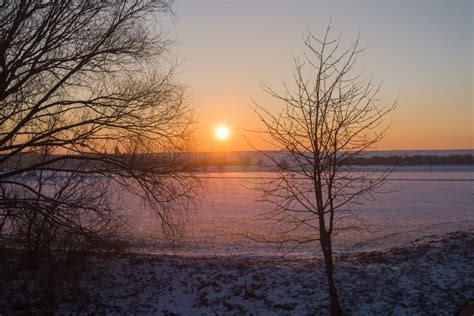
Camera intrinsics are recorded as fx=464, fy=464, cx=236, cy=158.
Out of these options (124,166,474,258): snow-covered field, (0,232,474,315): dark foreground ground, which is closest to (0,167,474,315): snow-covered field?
(0,232,474,315): dark foreground ground

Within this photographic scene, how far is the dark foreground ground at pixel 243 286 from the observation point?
31.3 feet

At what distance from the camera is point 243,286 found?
10.6 meters

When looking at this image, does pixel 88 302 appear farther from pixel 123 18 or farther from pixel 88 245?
pixel 123 18

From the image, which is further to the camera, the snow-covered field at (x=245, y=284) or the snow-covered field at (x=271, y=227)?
the snow-covered field at (x=271, y=227)

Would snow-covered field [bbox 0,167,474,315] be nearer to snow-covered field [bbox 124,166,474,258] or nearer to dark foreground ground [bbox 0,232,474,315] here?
dark foreground ground [bbox 0,232,474,315]

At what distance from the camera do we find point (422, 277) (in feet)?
33.3

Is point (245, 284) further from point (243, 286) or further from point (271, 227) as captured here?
point (271, 227)

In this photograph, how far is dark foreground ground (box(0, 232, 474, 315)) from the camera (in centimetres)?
955

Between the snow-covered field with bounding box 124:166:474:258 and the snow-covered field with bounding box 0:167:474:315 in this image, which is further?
the snow-covered field with bounding box 124:166:474:258

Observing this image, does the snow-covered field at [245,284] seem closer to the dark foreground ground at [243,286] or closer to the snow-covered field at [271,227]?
the dark foreground ground at [243,286]

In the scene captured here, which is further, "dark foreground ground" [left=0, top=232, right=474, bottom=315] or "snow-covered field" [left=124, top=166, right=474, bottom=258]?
"snow-covered field" [left=124, top=166, right=474, bottom=258]

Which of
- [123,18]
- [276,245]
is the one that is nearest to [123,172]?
[123,18]

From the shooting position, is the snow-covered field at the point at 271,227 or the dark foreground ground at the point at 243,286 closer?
the dark foreground ground at the point at 243,286

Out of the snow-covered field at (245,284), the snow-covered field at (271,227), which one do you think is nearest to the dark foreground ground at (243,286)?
the snow-covered field at (245,284)
